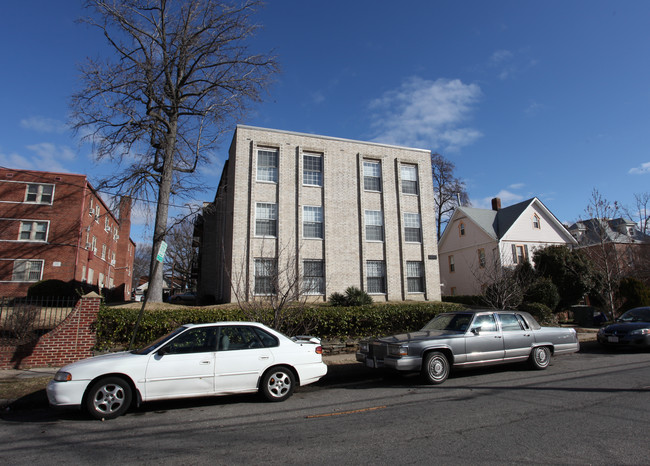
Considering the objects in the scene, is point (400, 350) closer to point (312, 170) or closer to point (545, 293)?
point (545, 293)

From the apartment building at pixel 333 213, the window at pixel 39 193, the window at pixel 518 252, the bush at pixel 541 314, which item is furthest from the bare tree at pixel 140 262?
the bush at pixel 541 314

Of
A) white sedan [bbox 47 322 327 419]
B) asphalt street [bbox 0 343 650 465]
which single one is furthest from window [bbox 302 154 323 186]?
white sedan [bbox 47 322 327 419]

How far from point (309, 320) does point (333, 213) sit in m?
10.8

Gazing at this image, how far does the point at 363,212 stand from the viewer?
893 inches

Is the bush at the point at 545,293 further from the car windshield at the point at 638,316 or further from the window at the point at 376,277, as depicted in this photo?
the window at the point at 376,277

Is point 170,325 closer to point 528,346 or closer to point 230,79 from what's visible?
point 528,346

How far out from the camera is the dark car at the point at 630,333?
11.8m

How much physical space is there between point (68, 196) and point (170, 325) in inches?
919

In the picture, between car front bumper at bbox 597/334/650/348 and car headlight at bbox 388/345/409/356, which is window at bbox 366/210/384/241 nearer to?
car front bumper at bbox 597/334/650/348

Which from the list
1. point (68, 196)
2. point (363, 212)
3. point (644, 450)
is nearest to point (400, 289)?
point (363, 212)

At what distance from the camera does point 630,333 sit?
1195 centimetres

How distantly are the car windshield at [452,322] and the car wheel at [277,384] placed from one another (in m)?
4.00

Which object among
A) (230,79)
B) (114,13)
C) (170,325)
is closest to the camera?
(170,325)

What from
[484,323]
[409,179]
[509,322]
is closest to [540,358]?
[509,322]
